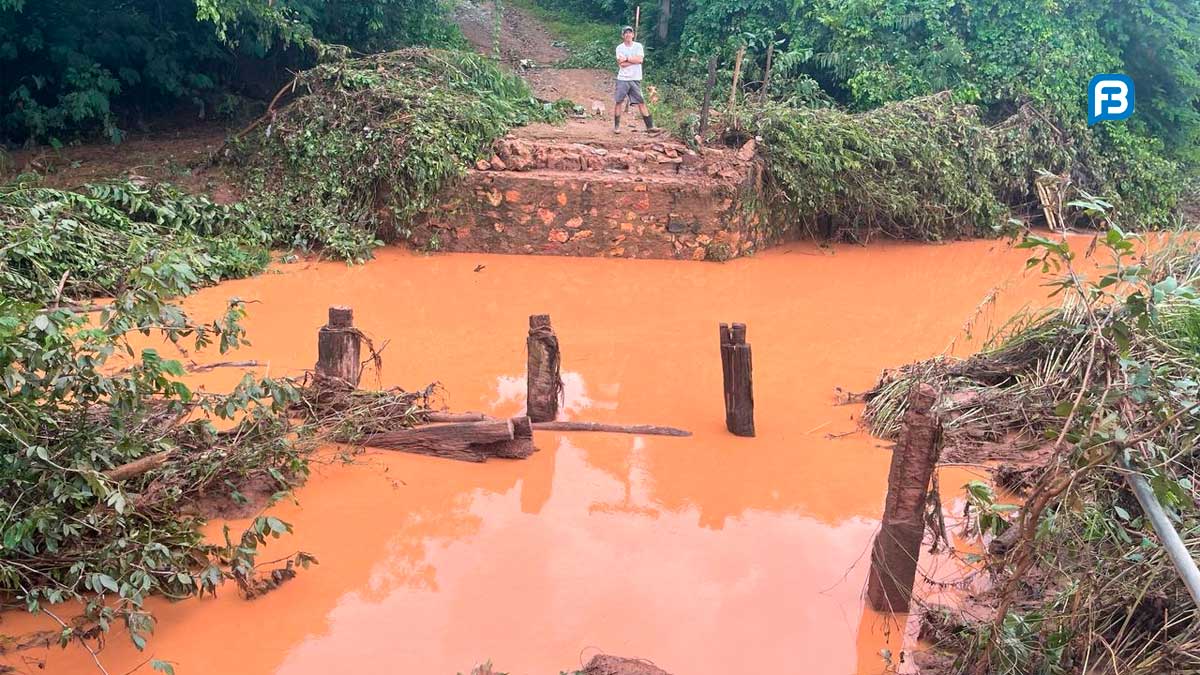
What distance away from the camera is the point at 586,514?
548cm

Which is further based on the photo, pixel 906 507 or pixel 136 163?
pixel 136 163

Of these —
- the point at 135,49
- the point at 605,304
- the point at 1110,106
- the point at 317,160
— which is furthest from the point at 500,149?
the point at 1110,106

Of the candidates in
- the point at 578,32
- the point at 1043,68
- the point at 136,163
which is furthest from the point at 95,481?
the point at 578,32

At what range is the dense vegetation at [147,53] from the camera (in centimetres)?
1191

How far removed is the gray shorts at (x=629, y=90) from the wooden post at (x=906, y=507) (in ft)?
29.6

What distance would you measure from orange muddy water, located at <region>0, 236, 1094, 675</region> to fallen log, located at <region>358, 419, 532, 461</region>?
81 millimetres

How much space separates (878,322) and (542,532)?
5107 mm

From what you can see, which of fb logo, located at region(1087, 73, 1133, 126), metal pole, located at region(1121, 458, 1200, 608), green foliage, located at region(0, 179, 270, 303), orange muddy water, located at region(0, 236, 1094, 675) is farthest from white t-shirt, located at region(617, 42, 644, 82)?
metal pole, located at region(1121, 458, 1200, 608)

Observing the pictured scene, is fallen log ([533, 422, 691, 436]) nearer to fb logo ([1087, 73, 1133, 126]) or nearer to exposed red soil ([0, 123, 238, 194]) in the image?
exposed red soil ([0, 123, 238, 194])

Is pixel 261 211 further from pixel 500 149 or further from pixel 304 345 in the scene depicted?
pixel 304 345

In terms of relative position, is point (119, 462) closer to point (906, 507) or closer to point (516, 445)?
point (516, 445)

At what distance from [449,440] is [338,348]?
91 centimetres

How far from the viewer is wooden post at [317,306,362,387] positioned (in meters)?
6.11

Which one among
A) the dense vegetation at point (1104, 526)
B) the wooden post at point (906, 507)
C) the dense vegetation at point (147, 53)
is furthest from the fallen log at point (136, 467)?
the dense vegetation at point (147, 53)
